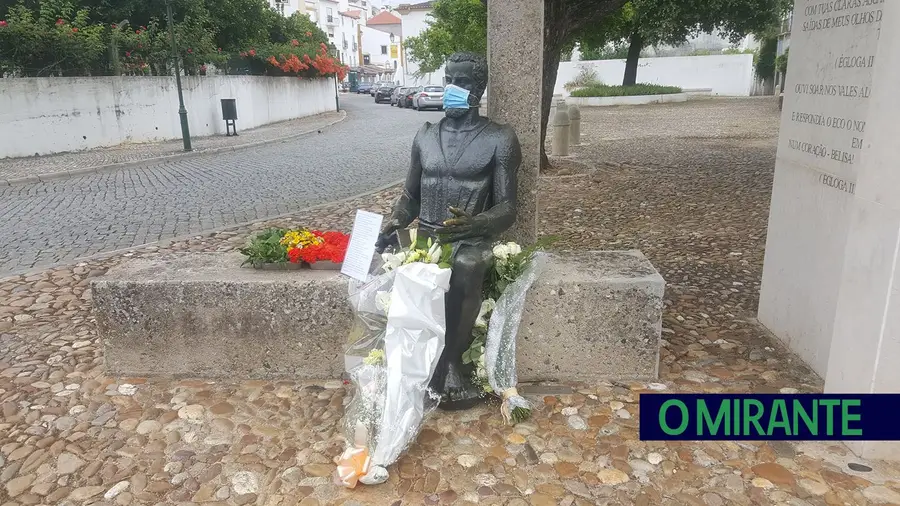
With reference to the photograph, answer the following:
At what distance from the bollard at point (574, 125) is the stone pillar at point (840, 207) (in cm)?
1012

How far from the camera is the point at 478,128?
11.2ft

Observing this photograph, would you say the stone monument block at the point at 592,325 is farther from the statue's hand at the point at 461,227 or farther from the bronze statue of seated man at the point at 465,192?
the statue's hand at the point at 461,227

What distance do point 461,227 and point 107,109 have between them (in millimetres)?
15464

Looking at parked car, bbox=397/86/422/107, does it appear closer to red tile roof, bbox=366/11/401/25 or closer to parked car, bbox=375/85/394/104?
parked car, bbox=375/85/394/104

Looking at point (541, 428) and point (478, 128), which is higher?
point (478, 128)

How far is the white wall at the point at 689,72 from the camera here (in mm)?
36844

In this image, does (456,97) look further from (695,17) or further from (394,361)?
(695,17)

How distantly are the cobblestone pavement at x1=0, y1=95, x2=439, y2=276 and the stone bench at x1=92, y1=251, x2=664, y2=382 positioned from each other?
10.3 feet

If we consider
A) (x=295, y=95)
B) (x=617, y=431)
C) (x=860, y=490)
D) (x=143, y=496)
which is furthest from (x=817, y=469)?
(x=295, y=95)

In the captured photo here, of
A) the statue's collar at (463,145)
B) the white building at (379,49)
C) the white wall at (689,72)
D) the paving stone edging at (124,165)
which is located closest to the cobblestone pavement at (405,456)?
the statue's collar at (463,145)

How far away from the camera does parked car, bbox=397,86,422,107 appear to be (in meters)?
32.8

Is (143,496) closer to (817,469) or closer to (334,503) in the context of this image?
(334,503)

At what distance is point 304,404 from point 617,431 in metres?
1.64

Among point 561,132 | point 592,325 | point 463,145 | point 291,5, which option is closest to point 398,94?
point 561,132
